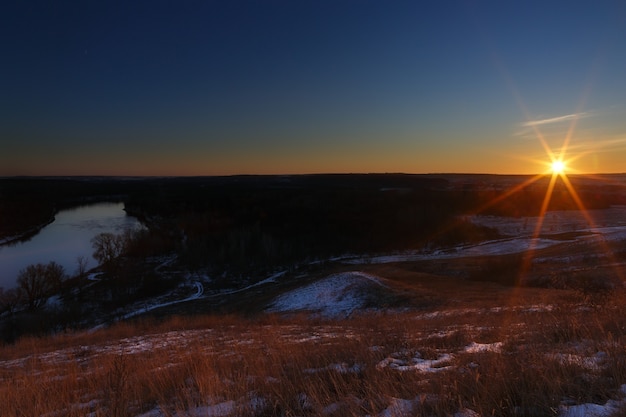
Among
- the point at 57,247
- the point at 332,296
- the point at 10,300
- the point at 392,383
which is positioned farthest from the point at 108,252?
the point at 392,383

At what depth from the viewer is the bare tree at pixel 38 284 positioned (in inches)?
1315

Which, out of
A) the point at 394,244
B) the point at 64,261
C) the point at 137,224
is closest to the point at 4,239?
the point at 137,224

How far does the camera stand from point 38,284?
3400 centimetres

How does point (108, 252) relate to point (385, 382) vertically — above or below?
below

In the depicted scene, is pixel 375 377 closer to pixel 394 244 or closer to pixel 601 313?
pixel 601 313

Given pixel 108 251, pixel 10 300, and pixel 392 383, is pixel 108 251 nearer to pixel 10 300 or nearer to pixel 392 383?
pixel 10 300

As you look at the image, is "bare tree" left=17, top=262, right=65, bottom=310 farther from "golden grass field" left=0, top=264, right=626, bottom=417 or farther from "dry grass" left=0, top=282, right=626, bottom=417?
"dry grass" left=0, top=282, right=626, bottom=417

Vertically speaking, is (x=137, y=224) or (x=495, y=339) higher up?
(x=495, y=339)

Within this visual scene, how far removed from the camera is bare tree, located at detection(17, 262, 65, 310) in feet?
110

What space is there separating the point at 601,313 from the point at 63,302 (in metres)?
37.9

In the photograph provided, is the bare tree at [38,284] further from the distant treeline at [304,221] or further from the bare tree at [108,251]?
the distant treeline at [304,221]

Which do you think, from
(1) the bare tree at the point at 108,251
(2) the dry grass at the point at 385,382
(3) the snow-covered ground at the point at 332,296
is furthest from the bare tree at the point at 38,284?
(2) the dry grass at the point at 385,382

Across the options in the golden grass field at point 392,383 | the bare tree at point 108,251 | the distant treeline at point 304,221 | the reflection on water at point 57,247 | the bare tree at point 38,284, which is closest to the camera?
the golden grass field at point 392,383

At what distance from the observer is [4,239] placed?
2746 inches
